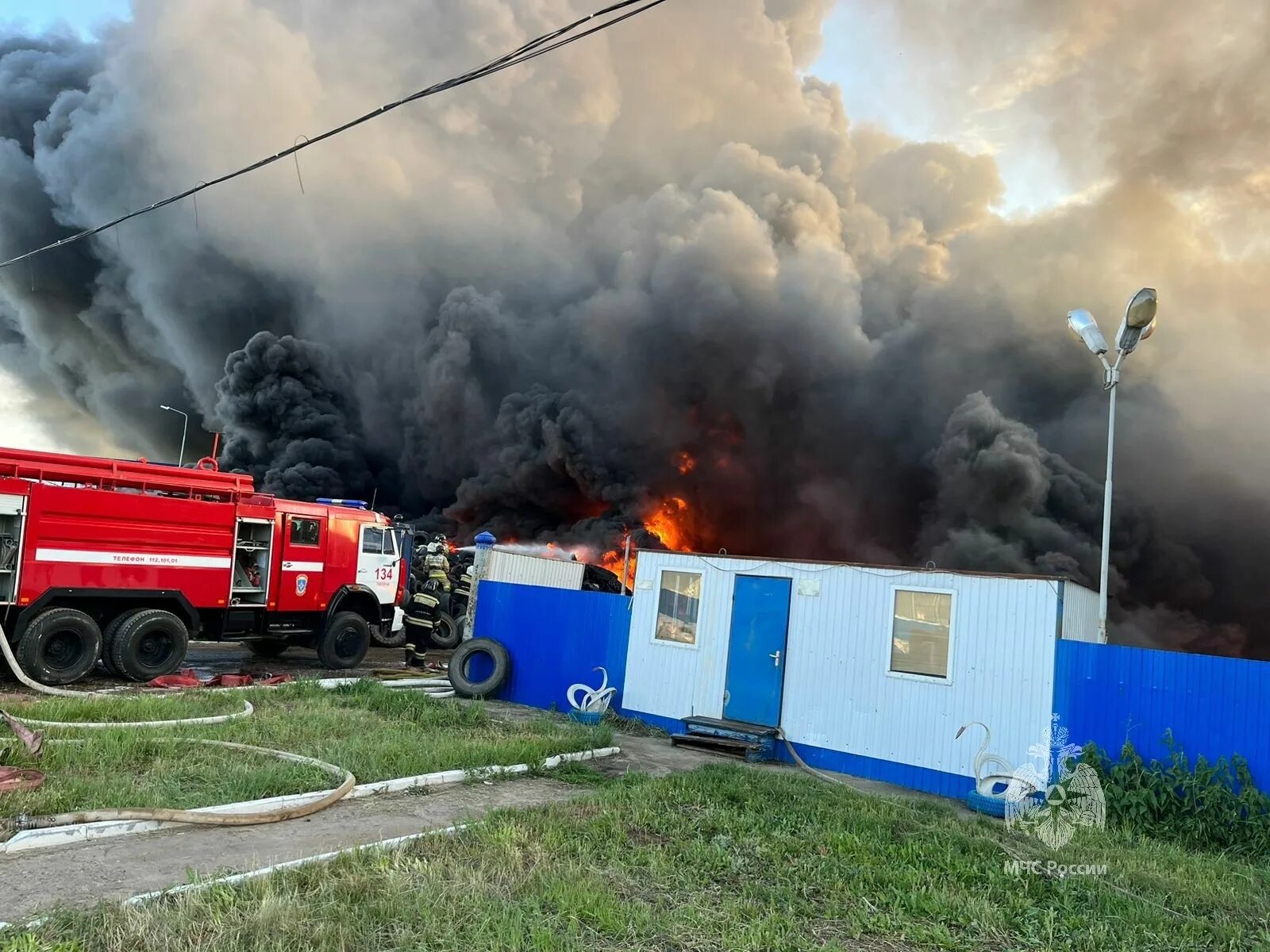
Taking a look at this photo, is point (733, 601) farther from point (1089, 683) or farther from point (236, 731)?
point (236, 731)

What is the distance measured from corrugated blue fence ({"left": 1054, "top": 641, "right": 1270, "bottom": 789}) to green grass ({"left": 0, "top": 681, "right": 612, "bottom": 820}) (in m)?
4.99

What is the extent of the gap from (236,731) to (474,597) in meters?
5.10

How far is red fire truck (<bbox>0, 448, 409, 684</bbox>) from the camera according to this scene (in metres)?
10.8

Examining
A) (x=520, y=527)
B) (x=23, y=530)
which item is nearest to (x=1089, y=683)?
(x=23, y=530)

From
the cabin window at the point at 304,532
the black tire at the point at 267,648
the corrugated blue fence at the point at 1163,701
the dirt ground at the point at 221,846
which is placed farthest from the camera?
the black tire at the point at 267,648

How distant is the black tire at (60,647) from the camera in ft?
35.0

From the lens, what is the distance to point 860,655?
932cm

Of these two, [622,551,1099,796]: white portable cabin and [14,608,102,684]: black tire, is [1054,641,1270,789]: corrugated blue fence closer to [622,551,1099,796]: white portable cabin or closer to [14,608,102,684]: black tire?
[622,551,1099,796]: white portable cabin

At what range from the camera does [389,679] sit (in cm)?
1375

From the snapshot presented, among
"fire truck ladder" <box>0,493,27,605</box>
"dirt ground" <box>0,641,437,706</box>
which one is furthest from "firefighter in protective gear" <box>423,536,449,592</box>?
"fire truck ladder" <box>0,493,27,605</box>

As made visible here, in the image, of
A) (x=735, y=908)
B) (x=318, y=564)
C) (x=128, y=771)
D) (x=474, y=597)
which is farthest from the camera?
(x=318, y=564)

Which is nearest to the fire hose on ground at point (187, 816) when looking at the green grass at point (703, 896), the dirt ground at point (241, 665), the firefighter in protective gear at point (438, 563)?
the green grass at point (703, 896)

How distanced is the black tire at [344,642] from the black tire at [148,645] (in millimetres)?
2518

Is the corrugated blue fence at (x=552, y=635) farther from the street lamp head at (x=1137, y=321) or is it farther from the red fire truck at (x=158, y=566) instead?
the street lamp head at (x=1137, y=321)
